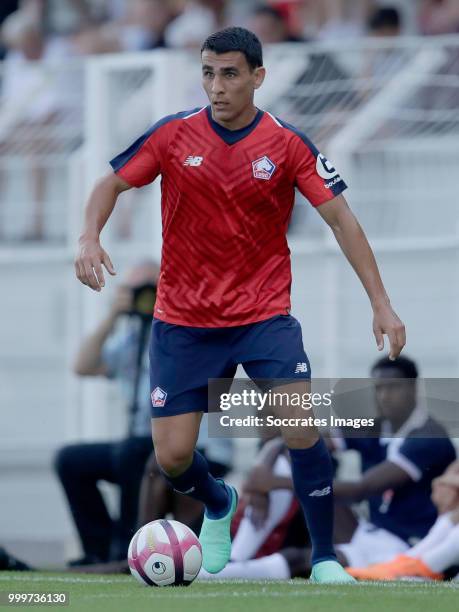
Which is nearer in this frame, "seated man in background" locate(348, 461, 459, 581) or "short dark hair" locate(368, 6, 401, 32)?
"seated man in background" locate(348, 461, 459, 581)

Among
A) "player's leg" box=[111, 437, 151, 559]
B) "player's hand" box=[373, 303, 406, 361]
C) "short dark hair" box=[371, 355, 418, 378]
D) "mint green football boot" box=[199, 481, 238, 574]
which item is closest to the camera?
"player's hand" box=[373, 303, 406, 361]

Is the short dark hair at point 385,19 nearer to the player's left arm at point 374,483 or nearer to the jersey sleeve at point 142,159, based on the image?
the player's left arm at point 374,483

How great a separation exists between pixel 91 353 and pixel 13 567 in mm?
1452

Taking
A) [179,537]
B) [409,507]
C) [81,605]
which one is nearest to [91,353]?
[409,507]

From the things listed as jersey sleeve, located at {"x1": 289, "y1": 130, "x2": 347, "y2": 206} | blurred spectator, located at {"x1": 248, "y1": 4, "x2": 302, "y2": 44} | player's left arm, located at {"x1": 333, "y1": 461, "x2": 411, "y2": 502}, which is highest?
blurred spectator, located at {"x1": 248, "y1": 4, "x2": 302, "y2": 44}

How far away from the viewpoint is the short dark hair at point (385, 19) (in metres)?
12.4

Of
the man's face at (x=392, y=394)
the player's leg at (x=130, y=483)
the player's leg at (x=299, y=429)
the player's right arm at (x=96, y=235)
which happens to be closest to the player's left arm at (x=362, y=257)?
the player's leg at (x=299, y=429)

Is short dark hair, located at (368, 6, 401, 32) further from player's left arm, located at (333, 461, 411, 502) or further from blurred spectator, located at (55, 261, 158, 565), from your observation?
player's left arm, located at (333, 461, 411, 502)

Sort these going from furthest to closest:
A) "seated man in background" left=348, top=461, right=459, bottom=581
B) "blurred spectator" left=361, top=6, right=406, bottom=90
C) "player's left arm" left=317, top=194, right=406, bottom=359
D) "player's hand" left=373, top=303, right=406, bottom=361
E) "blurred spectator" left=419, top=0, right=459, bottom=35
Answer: "blurred spectator" left=419, top=0, right=459, bottom=35 → "blurred spectator" left=361, top=6, right=406, bottom=90 → "seated man in background" left=348, top=461, right=459, bottom=581 → "player's left arm" left=317, top=194, right=406, bottom=359 → "player's hand" left=373, top=303, right=406, bottom=361

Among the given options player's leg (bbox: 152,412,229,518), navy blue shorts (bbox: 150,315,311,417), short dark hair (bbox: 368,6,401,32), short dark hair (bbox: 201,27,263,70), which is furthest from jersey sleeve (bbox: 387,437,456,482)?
short dark hair (bbox: 368,6,401,32)

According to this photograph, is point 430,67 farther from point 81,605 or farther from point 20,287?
point 81,605

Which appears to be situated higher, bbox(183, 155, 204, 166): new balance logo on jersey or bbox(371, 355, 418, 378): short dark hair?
bbox(183, 155, 204, 166): new balance logo on jersey

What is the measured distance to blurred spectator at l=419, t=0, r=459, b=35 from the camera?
12.1 m

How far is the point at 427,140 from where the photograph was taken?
9.82 meters
